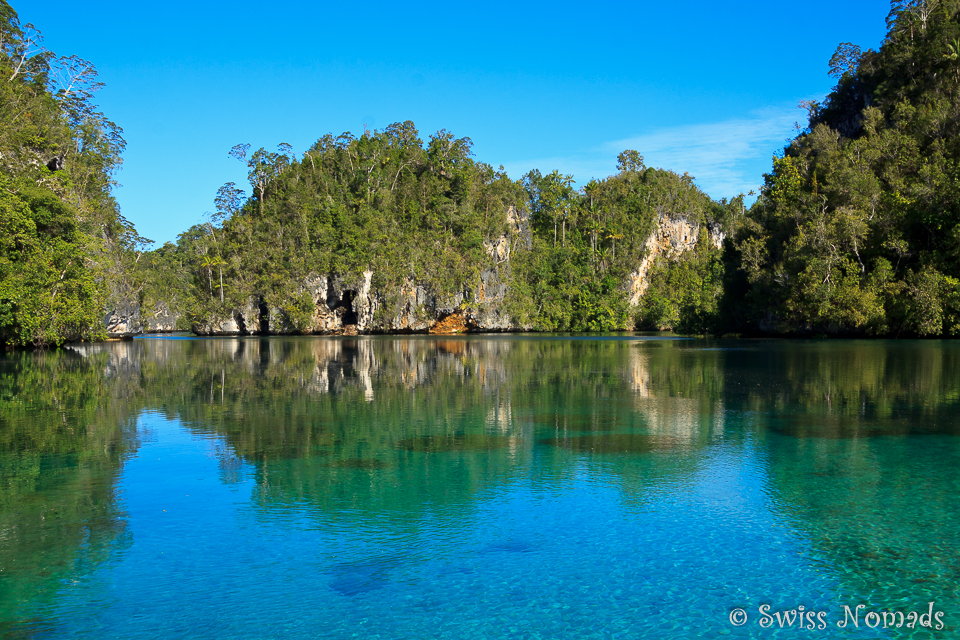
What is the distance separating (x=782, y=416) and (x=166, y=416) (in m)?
12.0

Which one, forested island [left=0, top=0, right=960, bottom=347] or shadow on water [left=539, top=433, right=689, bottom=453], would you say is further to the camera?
forested island [left=0, top=0, right=960, bottom=347]

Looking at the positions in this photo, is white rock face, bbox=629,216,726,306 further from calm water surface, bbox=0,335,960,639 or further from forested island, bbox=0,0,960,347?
calm water surface, bbox=0,335,960,639

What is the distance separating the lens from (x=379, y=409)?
45.0ft

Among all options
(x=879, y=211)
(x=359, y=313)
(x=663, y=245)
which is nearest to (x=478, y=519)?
(x=879, y=211)

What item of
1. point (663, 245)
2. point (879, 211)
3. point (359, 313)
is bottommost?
point (359, 313)

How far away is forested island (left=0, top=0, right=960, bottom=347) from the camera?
40300mm

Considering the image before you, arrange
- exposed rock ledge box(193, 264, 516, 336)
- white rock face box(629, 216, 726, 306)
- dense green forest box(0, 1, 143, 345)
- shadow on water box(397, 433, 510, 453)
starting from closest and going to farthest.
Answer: shadow on water box(397, 433, 510, 453) → dense green forest box(0, 1, 143, 345) → exposed rock ledge box(193, 264, 516, 336) → white rock face box(629, 216, 726, 306)

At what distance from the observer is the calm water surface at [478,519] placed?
4602 mm

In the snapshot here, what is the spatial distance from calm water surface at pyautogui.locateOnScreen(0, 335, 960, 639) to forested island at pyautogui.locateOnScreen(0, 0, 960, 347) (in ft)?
101

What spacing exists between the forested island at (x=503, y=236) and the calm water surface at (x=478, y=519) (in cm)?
3090

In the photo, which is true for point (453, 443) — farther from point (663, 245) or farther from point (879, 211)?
point (663, 245)

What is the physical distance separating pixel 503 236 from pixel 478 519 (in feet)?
277

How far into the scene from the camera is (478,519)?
6520mm

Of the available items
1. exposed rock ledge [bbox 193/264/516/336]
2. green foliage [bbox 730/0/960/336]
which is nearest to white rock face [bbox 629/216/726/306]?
exposed rock ledge [bbox 193/264/516/336]
